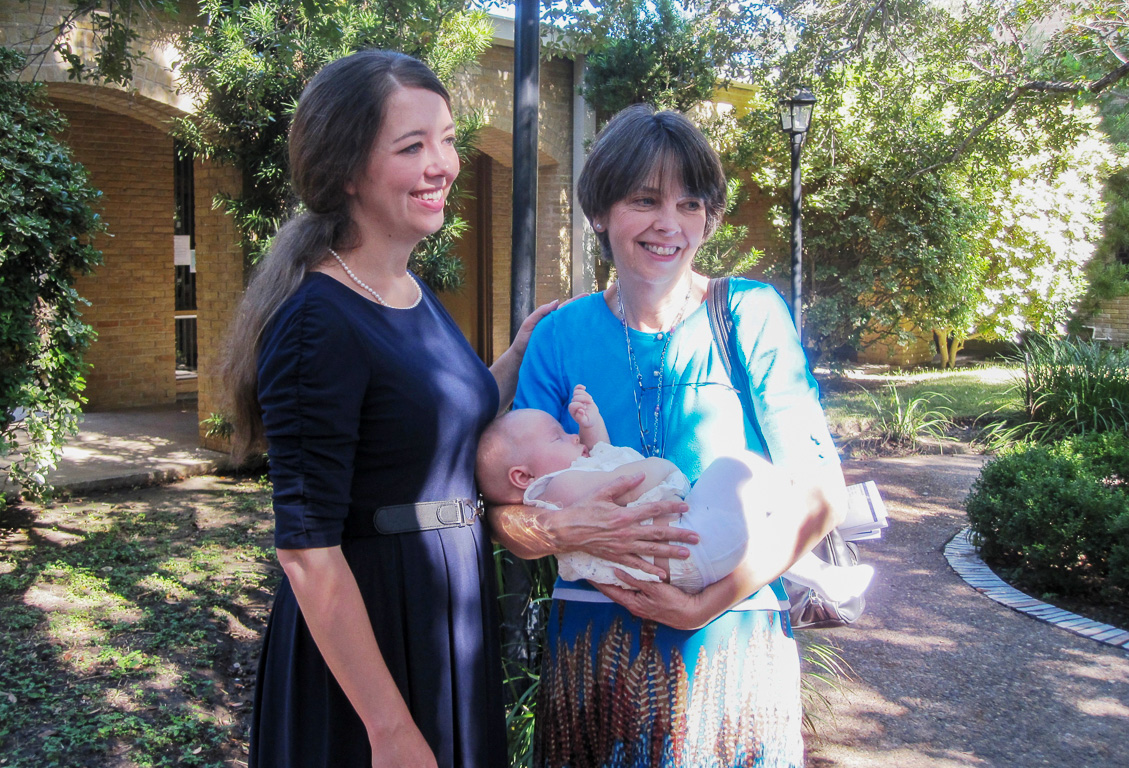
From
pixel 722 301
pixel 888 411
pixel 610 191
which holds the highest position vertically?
pixel 610 191

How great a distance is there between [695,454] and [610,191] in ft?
2.01

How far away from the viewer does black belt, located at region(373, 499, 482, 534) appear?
5.57 feet

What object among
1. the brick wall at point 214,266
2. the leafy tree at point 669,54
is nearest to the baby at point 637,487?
the brick wall at point 214,266

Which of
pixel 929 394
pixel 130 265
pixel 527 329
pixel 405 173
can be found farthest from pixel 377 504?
pixel 929 394

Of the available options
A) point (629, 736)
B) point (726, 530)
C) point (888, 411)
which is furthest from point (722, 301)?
point (888, 411)

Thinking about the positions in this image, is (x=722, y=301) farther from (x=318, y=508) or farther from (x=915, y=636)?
(x=915, y=636)

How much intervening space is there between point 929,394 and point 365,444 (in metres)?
12.3

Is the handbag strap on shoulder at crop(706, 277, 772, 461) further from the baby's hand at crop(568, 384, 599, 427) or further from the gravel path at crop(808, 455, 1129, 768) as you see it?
the gravel path at crop(808, 455, 1129, 768)

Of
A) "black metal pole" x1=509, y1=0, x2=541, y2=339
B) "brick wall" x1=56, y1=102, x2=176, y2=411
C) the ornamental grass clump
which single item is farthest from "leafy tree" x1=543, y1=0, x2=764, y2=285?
"black metal pole" x1=509, y1=0, x2=541, y2=339

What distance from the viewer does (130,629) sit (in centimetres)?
487

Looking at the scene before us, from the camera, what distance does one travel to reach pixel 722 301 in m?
1.96

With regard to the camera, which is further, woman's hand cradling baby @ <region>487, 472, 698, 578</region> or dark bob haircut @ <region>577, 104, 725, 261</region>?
dark bob haircut @ <region>577, 104, 725, 261</region>

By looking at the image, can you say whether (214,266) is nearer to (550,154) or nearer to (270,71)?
(270,71)

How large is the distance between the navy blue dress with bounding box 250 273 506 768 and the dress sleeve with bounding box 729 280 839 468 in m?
0.56
